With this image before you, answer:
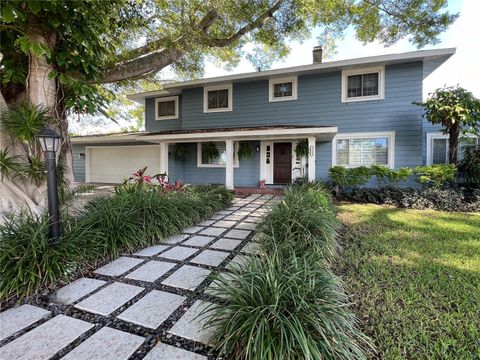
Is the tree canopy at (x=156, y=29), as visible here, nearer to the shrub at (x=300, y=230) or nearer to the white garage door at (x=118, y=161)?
the shrub at (x=300, y=230)

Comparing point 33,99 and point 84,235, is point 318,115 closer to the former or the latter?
point 33,99

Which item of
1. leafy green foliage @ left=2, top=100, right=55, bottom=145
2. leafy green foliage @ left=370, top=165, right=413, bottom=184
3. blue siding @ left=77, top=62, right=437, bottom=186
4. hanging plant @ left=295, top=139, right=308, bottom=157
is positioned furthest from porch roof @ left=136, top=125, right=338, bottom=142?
leafy green foliage @ left=2, top=100, right=55, bottom=145

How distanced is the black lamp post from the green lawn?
3.26 m

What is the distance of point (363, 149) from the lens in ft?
28.4

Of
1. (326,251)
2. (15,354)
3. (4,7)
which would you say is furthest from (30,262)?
(326,251)

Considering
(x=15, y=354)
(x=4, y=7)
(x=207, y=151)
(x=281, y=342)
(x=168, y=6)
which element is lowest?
(x=15, y=354)

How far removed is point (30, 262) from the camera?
93.7 inches

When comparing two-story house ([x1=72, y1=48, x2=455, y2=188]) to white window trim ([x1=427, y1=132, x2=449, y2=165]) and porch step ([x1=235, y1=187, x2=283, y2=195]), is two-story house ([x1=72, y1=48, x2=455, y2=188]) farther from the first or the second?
porch step ([x1=235, y1=187, x2=283, y2=195])

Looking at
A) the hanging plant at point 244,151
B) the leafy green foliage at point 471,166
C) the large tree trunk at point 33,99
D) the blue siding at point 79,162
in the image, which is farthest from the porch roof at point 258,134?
the blue siding at point 79,162

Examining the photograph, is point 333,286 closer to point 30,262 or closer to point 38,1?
point 30,262

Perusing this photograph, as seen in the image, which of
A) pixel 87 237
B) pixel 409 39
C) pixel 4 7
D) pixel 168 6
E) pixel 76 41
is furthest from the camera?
pixel 409 39

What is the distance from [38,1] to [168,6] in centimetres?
482

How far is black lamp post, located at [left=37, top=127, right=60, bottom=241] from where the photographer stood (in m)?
2.60

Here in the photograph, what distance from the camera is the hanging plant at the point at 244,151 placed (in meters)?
9.91
